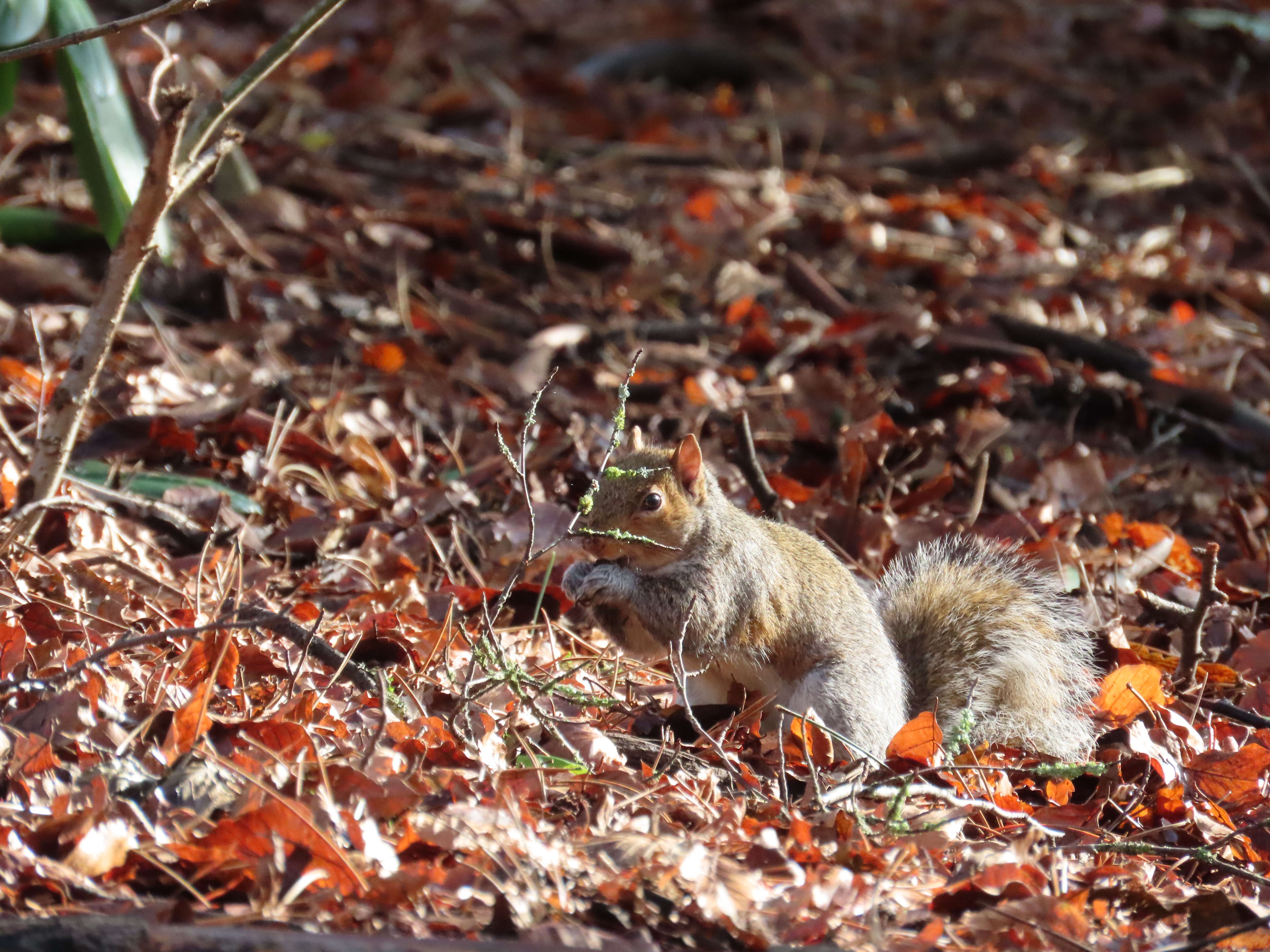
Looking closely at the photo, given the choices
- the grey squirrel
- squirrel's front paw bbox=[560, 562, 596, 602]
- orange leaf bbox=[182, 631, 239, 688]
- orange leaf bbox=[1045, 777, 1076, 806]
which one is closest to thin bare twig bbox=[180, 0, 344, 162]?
orange leaf bbox=[182, 631, 239, 688]

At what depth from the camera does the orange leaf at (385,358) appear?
4.31 m

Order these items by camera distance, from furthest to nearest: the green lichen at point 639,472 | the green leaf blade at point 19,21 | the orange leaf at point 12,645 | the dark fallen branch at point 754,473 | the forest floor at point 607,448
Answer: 1. the dark fallen branch at point 754,473
2. the green leaf blade at point 19,21
3. the green lichen at point 639,472
4. the orange leaf at point 12,645
5. the forest floor at point 607,448

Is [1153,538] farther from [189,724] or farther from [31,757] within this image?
[31,757]

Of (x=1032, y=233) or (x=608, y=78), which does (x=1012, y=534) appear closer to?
(x=1032, y=233)

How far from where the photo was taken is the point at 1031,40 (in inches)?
328

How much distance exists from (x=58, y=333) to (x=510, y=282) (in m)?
1.66

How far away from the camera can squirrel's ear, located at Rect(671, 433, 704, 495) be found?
282cm

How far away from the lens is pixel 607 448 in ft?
12.8

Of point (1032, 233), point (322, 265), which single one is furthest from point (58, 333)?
point (1032, 233)

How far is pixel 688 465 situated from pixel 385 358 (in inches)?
70.3

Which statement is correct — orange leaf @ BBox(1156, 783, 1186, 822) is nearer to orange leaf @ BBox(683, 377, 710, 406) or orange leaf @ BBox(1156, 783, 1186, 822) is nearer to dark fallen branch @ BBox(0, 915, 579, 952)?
dark fallen branch @ BBox(0, 915, 579, 952)

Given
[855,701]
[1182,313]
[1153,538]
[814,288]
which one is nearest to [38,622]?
[855,701]

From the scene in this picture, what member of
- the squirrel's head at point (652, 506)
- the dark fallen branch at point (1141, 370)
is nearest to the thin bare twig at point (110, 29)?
the squirrel's head at point (652, 506)

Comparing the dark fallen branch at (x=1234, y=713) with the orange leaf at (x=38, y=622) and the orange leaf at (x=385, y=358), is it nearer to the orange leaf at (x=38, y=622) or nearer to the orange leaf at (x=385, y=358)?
the orange leaf at (x=38, y=622)
